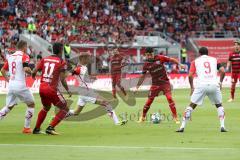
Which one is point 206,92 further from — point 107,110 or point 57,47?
point 57,47

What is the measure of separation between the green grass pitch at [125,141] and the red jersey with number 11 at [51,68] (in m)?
1.39

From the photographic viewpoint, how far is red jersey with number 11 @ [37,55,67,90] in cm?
1853

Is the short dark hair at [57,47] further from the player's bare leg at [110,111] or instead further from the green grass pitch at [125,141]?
the player's bare leg at [110,111]

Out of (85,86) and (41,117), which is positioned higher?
(85,86)

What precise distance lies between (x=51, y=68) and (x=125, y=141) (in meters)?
2.87

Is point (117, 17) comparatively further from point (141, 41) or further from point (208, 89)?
point (208, 89)

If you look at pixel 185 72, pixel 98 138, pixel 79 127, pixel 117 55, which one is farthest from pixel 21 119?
pixel 185 72

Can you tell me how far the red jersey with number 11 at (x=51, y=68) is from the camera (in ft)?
60.8

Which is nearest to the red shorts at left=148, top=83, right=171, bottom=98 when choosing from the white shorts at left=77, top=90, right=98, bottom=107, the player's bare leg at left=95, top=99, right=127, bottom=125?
the player's bare leg at left=95, top=99, right=127, bottom=125

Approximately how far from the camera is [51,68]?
18.5 metres

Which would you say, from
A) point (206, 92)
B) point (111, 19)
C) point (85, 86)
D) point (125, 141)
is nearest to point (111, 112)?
point (85, 86)

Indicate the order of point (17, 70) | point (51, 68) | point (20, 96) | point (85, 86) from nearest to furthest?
point (51, 68)
point (17, 70)
point (20, 96)
point (85, 86)

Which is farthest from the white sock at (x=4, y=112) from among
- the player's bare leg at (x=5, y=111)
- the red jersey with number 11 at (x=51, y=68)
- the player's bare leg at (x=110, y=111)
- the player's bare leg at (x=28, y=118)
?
the player's bare leg at (x=110, y=111)

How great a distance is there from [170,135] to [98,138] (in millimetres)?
1810
